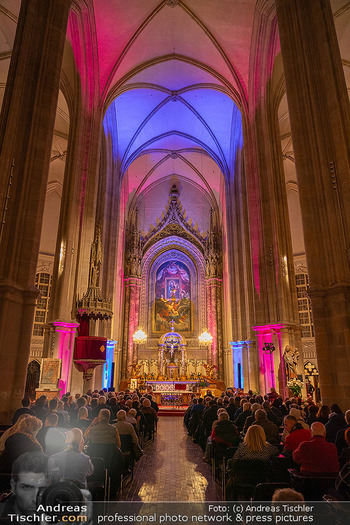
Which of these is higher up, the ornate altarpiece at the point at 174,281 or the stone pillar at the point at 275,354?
the ornate altarpiece at the point at 174,281

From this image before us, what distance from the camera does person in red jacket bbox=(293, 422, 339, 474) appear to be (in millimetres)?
3297

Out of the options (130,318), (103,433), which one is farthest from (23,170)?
(130,318)

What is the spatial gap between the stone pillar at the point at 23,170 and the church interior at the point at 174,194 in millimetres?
36

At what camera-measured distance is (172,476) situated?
18.6ft

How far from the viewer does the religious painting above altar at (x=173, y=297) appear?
25188mm

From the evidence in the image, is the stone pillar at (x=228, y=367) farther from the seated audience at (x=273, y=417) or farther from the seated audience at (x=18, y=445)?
the seated audience at (x=18, y=445)

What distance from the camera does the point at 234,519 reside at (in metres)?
3.79

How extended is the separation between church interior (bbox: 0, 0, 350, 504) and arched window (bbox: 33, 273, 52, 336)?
0.48 feet

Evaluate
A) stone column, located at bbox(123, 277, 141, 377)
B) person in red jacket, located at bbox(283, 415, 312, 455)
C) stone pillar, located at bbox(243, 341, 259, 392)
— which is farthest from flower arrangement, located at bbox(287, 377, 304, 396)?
stone column, located at bbox(123, 277, 141, 377)

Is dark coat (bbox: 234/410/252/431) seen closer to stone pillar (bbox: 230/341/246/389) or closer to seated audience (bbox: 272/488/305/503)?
seated audience (bbox: 272/488/305/503)

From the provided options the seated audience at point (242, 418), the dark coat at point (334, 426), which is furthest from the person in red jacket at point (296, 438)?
the seated audience at point (242, 418)

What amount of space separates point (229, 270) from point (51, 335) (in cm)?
1267

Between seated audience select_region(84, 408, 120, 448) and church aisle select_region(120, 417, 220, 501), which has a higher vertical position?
seated audience select_region(84, 408, 120, 448)

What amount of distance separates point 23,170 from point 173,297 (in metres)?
19.3
